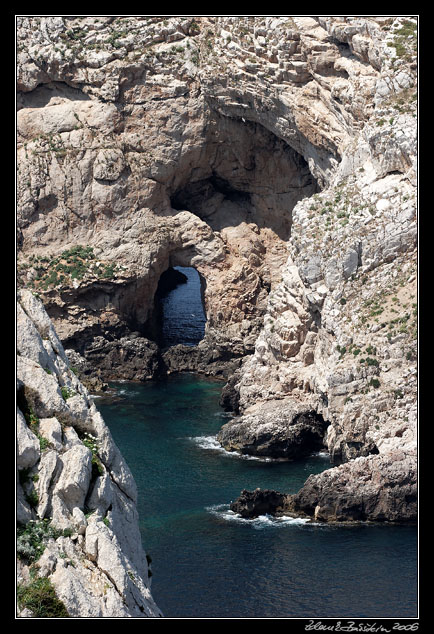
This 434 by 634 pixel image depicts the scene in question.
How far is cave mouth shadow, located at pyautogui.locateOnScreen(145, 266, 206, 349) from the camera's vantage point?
103 meters

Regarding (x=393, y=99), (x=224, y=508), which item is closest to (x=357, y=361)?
(x=224, y=508)

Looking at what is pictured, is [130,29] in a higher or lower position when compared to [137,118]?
higher

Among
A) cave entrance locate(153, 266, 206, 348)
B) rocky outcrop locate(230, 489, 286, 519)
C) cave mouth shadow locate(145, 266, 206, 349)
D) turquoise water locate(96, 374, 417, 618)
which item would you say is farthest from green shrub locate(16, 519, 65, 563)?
cave entrance locate(153, 266, 206, 348)

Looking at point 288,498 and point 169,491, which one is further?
point 169,491

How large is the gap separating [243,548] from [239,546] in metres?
0.38

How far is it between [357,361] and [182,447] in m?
15.2

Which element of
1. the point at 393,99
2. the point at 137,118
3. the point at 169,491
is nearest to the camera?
the point at 169,491

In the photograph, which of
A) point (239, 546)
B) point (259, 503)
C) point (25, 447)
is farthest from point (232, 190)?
point (25, 447)

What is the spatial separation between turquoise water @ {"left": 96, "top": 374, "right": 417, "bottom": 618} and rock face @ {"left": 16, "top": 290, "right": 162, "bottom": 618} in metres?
22.1

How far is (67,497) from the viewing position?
Answer: 28.5 m

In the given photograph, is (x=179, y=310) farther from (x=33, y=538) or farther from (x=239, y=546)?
(x=33, y=538)

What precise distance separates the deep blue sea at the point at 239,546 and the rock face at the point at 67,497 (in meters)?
22.3

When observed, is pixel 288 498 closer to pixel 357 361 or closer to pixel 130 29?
pixel 357 361

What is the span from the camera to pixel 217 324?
322 ft
